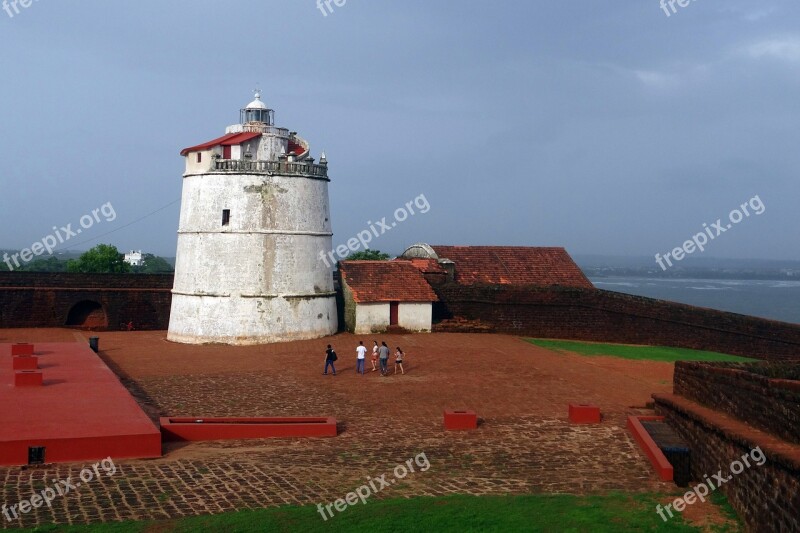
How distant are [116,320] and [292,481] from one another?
67.0 ft

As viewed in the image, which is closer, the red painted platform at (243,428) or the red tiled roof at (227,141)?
the red painted platform at (243,428)

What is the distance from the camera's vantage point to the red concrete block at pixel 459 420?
14.0 meters

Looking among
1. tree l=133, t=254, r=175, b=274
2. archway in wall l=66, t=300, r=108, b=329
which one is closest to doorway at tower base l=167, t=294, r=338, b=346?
archway in wall l=66, t=300, r=108, b=329

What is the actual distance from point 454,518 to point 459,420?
15.2ft

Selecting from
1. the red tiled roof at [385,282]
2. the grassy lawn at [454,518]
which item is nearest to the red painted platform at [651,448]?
the grassy lawn at [454,518]

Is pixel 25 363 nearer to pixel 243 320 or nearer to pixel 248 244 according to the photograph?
pixel 243 320

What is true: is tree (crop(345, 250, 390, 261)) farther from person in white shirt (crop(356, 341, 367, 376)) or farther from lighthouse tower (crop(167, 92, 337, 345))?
person in white shirt (crop(356, 341, 367, 376))

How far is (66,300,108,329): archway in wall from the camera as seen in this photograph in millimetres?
29297

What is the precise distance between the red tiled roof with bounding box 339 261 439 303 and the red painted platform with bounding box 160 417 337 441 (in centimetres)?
1260

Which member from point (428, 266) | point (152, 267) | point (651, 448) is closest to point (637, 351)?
point (428, 266)

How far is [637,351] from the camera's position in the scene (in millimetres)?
25625

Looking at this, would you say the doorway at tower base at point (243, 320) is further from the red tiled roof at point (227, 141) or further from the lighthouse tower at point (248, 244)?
the red tiled roof at point (227, 141)

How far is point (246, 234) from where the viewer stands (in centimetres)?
2477

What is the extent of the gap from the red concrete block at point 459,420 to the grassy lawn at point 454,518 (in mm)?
3734
